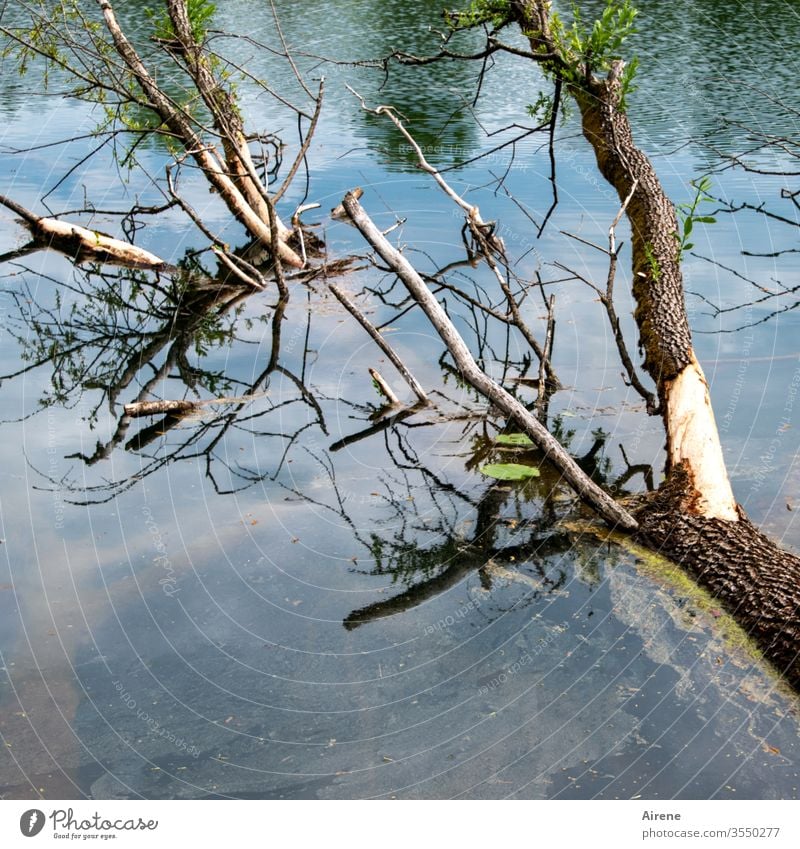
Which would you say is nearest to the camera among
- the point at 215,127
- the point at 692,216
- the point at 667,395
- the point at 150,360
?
the point at 667,395

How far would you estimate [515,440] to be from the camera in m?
5.91

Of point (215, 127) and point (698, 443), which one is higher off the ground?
point (215, 127)

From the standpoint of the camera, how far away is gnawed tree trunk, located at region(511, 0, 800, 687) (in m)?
4.26

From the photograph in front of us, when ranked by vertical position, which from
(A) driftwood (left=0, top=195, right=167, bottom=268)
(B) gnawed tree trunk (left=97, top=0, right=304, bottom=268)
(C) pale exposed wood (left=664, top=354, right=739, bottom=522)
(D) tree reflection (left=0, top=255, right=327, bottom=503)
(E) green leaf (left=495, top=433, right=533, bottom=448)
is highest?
(B) gnawed tree trunk (left=97, top=0, right=304, bottom=268)

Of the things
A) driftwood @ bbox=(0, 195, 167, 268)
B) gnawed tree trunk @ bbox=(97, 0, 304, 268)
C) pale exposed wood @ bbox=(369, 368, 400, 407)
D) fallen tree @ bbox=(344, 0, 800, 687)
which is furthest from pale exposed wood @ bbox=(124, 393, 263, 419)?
driftwood @ bbox=(0, 195, 167, 268)

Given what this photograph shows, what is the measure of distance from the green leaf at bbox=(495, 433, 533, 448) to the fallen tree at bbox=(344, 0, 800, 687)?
0.65m

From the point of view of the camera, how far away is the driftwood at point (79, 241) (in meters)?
8.67

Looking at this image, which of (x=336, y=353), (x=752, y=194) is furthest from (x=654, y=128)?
(x=336, y=353)

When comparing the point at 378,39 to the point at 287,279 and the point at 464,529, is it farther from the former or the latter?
the point at 464,529

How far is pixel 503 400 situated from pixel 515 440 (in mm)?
709

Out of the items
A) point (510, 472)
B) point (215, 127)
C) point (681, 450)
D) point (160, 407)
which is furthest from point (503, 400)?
point (215, 127)

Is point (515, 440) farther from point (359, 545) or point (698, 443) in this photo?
point (359, 545)

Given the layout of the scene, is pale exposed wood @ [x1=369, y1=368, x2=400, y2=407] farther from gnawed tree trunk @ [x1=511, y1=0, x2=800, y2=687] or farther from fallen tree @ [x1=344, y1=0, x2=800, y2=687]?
gnawed tree trunk @ [x1=511, y1=0, x2=800, y2=687]

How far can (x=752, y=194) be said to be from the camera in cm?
937
